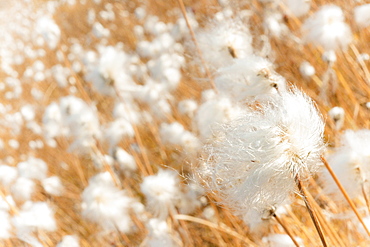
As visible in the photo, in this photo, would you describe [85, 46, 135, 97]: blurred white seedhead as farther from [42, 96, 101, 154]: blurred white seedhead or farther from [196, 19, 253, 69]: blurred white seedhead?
[196, 19, 253, 69]: blurred white seedhead

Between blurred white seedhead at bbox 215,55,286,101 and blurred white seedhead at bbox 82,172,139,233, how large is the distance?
3.42 feet

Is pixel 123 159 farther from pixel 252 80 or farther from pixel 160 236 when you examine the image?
pixel 252 80

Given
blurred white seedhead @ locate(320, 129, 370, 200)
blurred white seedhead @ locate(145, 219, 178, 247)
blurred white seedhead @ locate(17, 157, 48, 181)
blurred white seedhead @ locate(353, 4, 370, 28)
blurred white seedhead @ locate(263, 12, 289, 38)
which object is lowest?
blurred white seedhead @ locate(145, 219, 178, 247)

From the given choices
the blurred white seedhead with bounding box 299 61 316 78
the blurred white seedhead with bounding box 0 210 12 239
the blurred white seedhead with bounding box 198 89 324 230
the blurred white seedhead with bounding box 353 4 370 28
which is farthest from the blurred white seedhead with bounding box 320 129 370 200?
the blurred white seedhead with bounding box 0 210 12 239

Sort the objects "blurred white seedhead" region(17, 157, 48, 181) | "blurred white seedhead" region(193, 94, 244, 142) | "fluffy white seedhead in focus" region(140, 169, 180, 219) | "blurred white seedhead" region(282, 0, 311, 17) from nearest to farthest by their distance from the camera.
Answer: "blurred white seedhead" region(193, 94, 244, 142)
"fluffy white seedhead in focus" region(140, 169, 180, 219)
"blurred white seedhead" region(282, 0, 311, 17)
"blurred white seedhead" region(17, 157, 48, 181)

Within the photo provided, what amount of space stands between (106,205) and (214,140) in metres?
1.20

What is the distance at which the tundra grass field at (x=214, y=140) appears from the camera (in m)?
0.69

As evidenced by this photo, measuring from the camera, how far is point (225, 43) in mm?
1458

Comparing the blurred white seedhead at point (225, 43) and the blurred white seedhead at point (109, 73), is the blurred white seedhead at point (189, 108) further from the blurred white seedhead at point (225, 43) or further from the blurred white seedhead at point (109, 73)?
the blurred white seedhead at point (225, 43)

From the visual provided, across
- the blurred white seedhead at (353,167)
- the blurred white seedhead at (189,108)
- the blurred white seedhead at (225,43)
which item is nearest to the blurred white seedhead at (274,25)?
the blurred white seedhead at (189,108)

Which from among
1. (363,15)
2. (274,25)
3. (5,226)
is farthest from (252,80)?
(274,25)

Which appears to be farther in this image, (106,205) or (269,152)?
(106,205)

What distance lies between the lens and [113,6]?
5.83 meters

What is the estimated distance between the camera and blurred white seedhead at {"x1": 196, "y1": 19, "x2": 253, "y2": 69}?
144 cm
